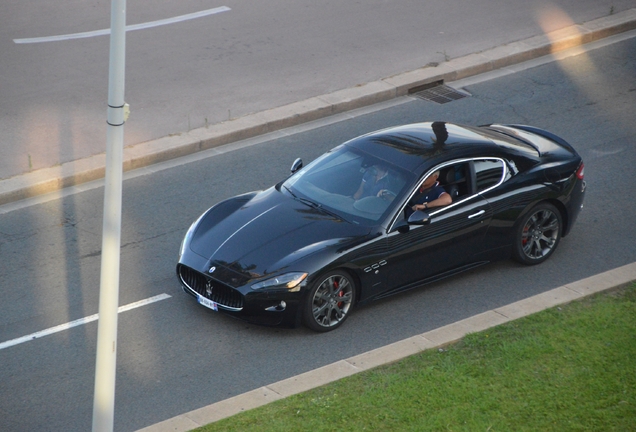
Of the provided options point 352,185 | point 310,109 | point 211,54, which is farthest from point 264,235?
point 211,54

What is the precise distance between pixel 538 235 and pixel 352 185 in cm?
219

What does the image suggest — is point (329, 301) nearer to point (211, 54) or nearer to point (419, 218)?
point (419, 218)

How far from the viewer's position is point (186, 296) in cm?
998

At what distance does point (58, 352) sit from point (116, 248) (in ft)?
9.49

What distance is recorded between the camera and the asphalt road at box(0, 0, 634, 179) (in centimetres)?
1421

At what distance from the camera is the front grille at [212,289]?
359 inches

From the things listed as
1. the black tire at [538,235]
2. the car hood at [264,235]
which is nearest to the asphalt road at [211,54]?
the car hood at [264,235]

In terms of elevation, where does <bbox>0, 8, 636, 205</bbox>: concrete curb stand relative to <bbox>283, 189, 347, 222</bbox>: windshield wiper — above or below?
above

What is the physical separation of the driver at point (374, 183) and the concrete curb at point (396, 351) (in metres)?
1.61

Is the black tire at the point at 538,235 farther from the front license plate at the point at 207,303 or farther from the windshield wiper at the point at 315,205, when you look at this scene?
the front license plate at the point at 207,303

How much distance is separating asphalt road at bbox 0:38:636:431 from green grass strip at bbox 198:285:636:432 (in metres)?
0.80

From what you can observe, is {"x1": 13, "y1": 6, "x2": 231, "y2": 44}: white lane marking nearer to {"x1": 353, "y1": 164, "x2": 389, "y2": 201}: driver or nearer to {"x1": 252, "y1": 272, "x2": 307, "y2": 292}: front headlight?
{"x1": 353, "y1": 164, "x2": 389, "y2": 201}: driver

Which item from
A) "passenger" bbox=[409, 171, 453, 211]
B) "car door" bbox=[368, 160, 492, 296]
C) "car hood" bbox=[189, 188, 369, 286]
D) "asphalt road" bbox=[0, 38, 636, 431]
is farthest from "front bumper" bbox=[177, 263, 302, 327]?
"passenger" bbox=[409, 171, 453, 211]

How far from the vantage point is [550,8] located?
1862cm
